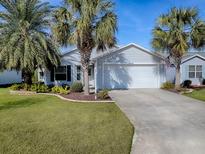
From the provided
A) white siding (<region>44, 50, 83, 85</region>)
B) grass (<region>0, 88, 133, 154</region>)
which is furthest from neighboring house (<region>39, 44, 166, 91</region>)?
grass (<region>0, 88, 133, 154</region>)

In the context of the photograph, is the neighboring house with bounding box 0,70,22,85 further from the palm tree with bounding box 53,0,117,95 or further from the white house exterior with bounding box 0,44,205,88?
the palm tree with bounding box 53,0,117,95

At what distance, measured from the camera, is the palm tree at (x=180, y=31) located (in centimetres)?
2036

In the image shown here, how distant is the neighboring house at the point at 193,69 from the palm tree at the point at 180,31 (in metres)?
6.07

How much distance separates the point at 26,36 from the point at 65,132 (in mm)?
13832

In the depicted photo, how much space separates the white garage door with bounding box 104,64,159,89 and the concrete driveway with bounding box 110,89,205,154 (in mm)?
9786

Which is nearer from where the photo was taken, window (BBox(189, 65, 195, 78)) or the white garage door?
the white garage door

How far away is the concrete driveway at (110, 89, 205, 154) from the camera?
6.86 m

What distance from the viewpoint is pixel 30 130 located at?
28.2 ft

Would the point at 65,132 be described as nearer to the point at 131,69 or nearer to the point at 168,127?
the point at 168,127

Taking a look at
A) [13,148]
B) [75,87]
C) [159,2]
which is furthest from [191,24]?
[13,148]

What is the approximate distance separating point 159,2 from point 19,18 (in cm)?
1132

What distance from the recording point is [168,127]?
913 centimetres

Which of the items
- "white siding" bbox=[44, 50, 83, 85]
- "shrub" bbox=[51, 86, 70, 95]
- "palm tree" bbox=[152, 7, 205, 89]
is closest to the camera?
"shrub" bbox=[51, 86, 70, 95]

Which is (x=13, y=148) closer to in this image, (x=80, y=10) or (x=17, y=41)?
(x=80, y=10)
